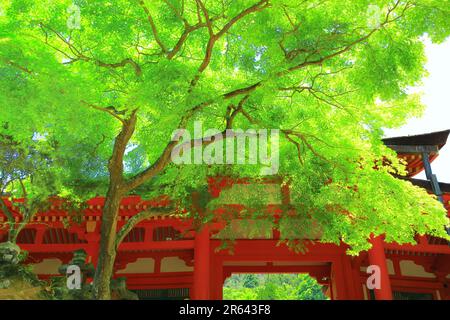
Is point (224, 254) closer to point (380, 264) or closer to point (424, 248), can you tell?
point (380, 264)

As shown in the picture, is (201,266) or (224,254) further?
(224,254)

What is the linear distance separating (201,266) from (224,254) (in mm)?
1462

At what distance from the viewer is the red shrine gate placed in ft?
30.5

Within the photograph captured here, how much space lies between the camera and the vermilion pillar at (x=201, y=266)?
857 cm

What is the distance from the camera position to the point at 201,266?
29.3 ft

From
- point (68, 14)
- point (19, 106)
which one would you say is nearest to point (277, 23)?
point (68, 14)

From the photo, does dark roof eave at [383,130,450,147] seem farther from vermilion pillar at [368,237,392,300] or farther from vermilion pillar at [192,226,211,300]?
vermilion pillar at [192,226,211,300]

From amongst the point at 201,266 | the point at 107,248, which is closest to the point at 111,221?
the point at 107,248

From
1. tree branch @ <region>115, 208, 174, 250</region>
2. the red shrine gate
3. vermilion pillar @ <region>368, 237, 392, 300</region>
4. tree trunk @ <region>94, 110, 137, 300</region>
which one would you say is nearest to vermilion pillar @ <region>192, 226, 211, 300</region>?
the red shrine gate

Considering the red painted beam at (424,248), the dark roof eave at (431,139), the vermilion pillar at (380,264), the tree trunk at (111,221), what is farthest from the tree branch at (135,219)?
the dark roof eave at (431,139)

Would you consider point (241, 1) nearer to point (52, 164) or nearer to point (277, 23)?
point (277, 23)

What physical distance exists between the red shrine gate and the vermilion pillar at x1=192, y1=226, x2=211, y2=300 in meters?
0.02

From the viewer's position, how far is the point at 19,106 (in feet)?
17.7
